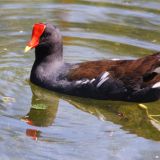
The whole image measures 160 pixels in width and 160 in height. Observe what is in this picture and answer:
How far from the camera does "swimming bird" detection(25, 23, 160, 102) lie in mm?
7578

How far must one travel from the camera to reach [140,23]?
35.4 ft

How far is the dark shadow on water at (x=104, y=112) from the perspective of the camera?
706 centimetres

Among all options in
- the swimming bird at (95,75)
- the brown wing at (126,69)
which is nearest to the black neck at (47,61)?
the swimming bird at (95,75)

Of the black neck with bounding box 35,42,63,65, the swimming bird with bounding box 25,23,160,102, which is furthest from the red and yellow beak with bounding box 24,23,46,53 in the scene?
the black neck with bounding box 35,42,63,65

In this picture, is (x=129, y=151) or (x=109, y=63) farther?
(x=109, y=63)

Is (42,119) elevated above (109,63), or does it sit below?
below

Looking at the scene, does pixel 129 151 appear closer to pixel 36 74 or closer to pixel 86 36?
pixel 36 74

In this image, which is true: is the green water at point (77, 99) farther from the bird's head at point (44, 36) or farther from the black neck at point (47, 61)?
the bird's head at point (44, 36)

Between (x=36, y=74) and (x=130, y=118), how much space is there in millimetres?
1530

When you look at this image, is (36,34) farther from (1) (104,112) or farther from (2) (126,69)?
(1) (104,112)

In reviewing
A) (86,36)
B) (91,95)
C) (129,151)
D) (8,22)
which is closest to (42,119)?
(91,95)

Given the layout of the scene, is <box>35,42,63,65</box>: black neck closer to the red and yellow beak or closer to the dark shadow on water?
the red and yellow beak

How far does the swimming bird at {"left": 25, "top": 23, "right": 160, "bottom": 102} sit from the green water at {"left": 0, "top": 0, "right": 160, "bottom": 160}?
0.39ft

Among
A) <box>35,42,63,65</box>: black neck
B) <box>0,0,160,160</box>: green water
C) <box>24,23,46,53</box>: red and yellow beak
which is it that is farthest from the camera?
<box>35,42,63,65</box>: black neck
